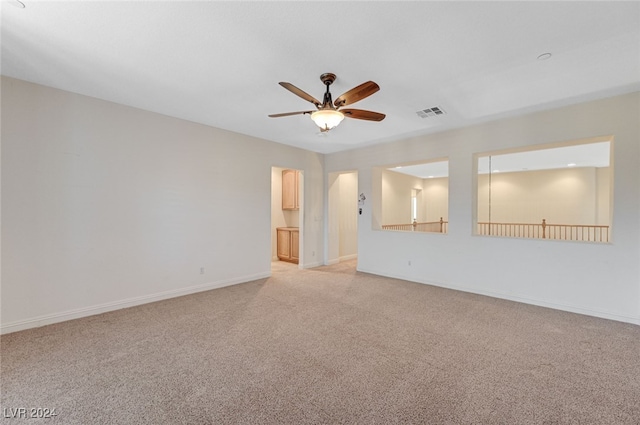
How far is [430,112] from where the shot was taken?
380 cm

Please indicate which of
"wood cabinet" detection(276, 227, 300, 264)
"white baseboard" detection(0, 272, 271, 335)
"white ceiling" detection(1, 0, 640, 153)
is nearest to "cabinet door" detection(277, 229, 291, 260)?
"wood cabinet" detection(276, 227, 300, 264)

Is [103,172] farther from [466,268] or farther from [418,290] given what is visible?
[466,268]

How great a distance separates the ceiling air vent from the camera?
370cm

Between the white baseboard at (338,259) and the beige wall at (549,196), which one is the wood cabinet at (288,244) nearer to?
the white baseboard at (338,259)

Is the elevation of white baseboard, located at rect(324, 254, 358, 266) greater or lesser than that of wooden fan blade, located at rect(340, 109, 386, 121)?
lesser

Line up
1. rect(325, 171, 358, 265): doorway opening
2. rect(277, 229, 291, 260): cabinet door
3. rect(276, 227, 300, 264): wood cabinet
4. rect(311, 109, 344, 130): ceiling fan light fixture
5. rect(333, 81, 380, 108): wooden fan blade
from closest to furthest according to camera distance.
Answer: rect(333, 81, 380, 108): wooden fan blade, rect(311, 109, 344, 130): ceiling fan light fixture, rect(325, 171, 358, 265): doorway opening, rect(276, 227, 300, 264): wood cabinet, rect(277, 229, 291, 260): cabinet door

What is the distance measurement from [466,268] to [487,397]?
2830 mm

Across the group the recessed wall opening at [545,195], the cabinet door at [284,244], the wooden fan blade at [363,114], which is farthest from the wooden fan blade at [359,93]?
the recessed wall opening at [545,195]

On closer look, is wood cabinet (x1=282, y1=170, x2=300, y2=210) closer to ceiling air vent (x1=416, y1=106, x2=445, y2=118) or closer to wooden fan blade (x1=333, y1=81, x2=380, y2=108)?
ceiling air vent (x1=416, y1=106, x2=445, y2=118)

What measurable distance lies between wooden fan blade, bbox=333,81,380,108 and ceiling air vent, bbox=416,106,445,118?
1.68 meters

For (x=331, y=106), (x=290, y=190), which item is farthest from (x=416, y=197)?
(x=331, y=106)

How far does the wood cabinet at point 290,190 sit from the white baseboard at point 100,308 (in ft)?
8.99

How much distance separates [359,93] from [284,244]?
16.9ft

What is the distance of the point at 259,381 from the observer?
6.81ft
